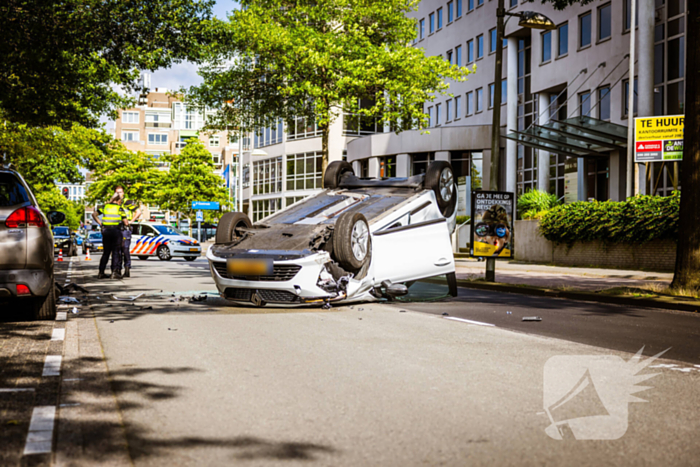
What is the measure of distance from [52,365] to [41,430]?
1.83m

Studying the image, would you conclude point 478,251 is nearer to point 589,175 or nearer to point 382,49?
point 382,49

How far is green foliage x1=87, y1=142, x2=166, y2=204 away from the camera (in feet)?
206

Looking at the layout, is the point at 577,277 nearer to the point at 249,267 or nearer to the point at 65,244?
the point at 249,267

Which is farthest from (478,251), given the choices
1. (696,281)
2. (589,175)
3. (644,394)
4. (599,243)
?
(589,175)

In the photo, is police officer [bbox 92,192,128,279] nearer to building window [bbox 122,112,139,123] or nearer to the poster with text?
the poster with text

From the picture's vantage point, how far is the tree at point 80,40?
47.6ft

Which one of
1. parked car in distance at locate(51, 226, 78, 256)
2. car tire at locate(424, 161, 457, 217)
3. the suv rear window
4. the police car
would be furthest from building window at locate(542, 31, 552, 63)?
the suv rear window

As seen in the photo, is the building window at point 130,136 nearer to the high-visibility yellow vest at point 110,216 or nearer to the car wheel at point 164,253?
the car wheel at point 164,253

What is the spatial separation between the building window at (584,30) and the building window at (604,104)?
2411 mm

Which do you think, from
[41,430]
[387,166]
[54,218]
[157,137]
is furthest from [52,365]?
[157,137]

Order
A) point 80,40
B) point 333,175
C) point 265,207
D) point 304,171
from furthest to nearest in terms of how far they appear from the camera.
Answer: point 265,207
point 304,171
point 80,40
point 333,175

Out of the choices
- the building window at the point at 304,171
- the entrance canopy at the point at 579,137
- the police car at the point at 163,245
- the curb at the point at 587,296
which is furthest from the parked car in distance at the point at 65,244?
the building window at the point at 304,171

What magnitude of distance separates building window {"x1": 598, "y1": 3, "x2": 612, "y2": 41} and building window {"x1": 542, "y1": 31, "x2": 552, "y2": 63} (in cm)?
411

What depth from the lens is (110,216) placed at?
1598cm
